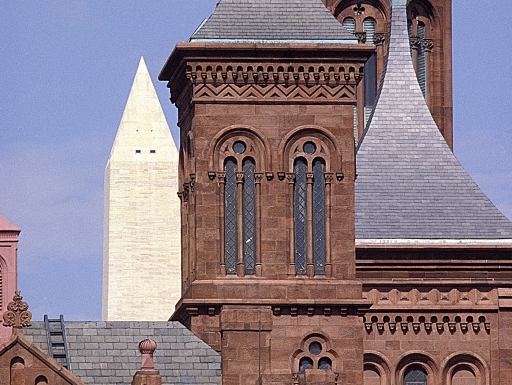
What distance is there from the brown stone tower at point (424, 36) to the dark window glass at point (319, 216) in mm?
20936

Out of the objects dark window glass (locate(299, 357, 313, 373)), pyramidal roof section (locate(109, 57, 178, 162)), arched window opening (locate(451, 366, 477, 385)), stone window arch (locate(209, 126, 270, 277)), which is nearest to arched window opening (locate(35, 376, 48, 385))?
stone window arch (locate(209, 126, 270, 277))

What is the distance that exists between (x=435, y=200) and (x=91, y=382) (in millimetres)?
15786

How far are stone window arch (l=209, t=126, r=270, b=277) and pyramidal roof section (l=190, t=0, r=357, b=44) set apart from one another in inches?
102

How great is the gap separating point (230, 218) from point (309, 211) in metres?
2.10

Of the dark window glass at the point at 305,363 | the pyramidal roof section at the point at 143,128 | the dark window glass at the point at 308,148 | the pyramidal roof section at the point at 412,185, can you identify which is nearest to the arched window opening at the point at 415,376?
the pyramidal roof section at the point at 412,185

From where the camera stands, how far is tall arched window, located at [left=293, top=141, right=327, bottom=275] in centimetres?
8594

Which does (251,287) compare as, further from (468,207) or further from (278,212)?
(468,207)

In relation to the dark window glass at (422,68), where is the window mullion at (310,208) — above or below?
below

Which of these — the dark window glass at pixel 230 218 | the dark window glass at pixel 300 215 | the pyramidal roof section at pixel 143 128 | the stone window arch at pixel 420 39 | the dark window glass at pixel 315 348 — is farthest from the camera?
the pyramidal roof section at pixel 143 128

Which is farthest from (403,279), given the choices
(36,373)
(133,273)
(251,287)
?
(133,273)

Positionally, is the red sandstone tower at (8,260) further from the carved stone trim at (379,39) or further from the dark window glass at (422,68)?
the dark window glass at (422,68)

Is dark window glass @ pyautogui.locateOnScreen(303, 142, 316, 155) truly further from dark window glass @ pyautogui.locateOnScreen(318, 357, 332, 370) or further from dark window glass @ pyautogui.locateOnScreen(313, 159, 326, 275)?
dark window glass @ pyautogui.locateOnScreen(318, 357, 332, 370)

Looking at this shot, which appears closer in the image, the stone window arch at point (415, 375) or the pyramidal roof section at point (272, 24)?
the pyramidal roof section at point (272, 24)

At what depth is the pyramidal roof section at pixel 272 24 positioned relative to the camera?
284ft
